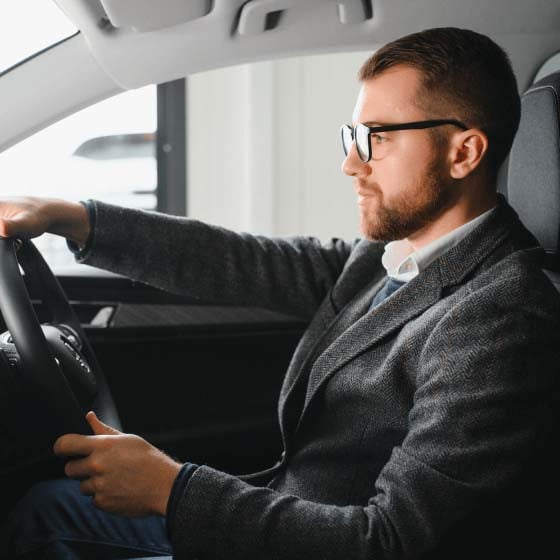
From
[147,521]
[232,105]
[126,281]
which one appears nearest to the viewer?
[147,521]

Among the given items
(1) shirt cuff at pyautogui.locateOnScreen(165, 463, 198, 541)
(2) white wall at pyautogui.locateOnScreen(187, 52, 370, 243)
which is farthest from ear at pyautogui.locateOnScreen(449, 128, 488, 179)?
(2) white wall at pyautogui.locateOnScreen(187, 52, 370, 243)

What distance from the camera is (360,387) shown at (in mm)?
1011

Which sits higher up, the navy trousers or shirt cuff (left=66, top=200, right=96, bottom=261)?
shirt cuff (left=66, top=200, right=96, bottom=261)

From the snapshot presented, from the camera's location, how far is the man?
831mm

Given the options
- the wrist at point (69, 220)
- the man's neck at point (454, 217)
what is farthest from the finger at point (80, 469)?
the man's neck at point (454, 217)

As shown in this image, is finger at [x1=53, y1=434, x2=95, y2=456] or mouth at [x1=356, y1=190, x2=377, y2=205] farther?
mouth at [x1=356, y1=190, x2=377, y2=205]

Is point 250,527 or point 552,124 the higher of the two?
point 552,124

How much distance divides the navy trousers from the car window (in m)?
1.60

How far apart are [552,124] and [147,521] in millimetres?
834

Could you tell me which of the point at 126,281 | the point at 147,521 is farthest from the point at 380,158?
the point at 126,281

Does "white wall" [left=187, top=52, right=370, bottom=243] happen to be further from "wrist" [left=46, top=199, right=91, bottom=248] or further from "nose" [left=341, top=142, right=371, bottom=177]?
"nose" [left=341, top=142, right=371, bottom=177]

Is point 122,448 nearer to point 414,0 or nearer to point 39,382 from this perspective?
point 39,382

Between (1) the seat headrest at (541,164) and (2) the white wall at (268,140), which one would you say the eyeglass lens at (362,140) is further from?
(2) the white wall at (268,140)

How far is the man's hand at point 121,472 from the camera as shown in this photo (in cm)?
87
